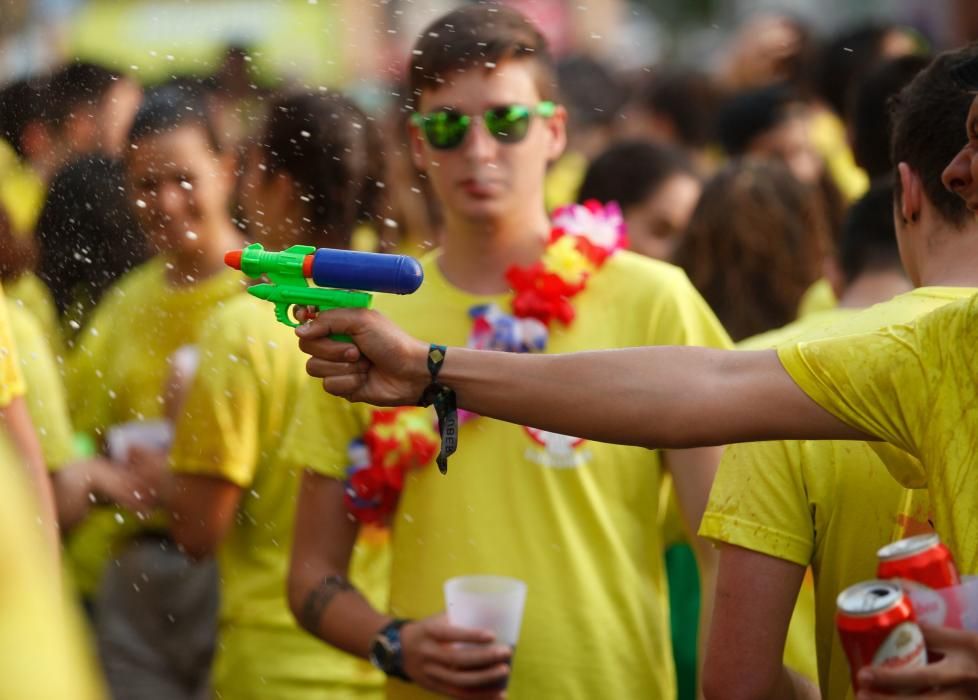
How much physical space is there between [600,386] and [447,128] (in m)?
1.40

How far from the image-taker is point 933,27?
1822cm

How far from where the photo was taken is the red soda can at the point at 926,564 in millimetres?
2250

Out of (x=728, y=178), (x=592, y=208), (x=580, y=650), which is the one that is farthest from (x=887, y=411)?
(x=728, y=178)

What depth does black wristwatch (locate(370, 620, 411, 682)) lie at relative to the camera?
11.3 feet

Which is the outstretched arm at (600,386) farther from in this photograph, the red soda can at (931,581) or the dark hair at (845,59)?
the dark hair at (845,59)

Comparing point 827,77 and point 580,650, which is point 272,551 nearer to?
point 580,650

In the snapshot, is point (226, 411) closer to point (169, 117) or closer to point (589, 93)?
point (169, 117)

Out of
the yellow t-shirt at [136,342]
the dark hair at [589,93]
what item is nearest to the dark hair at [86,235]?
the yellow t-shirt at [136,342]

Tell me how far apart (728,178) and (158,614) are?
7.42ft

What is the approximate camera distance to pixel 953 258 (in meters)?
2.83

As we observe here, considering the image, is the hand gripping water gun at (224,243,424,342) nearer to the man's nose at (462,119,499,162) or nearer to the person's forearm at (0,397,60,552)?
the person's forearm at (0,397,60,552)

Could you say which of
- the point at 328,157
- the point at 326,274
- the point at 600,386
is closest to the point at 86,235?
the point at 328,157

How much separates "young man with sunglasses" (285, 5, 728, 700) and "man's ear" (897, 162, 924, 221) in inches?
29.3

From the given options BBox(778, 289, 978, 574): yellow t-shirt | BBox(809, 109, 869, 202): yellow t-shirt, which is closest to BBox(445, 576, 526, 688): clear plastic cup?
BBox(778, 289, 978, 574): yellow t-shirt
